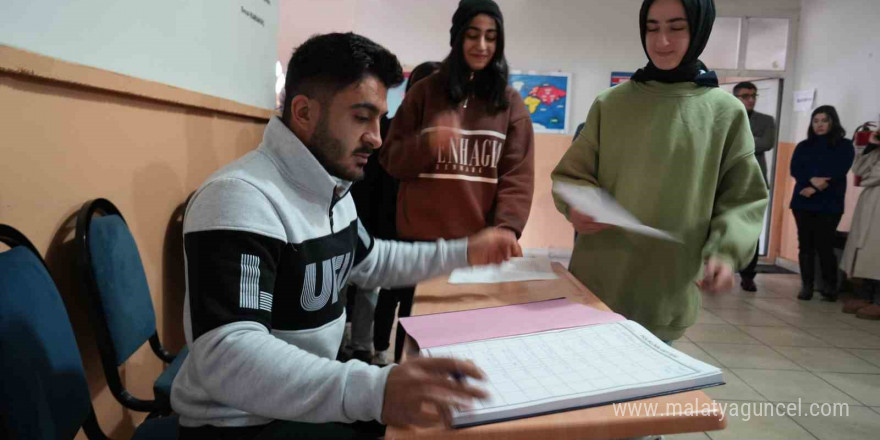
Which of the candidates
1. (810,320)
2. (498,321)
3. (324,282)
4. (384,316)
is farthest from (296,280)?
(810,320)

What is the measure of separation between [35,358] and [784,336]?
3.92 metres

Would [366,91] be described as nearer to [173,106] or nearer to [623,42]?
[173,106]

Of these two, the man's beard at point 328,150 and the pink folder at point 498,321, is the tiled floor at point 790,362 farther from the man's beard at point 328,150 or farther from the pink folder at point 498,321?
the man's beard at point 328,150

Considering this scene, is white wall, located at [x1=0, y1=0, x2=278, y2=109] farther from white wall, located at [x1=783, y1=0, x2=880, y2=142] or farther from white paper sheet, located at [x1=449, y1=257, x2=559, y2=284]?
white wall, located at [x1=783, y1=0, x2=880, y2=142]

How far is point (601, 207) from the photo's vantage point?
114 cm

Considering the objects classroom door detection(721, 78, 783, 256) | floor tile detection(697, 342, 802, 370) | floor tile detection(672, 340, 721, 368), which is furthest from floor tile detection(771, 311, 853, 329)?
classroom door detection(721, 78, 783, 256)

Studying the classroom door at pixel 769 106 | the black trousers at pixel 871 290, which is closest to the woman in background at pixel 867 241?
the black trousers at pixel 871 290

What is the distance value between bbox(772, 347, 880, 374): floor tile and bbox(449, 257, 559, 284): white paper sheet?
7.26ft

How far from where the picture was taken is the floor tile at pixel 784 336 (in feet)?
10.7

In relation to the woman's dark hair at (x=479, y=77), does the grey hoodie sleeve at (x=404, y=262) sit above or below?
below

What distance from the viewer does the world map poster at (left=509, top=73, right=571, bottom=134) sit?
5.56 metres

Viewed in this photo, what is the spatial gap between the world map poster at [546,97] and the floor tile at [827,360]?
3.18m

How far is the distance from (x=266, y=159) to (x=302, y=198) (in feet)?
0.31

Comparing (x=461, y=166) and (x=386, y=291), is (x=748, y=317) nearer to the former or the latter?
(x=386, y=291)
